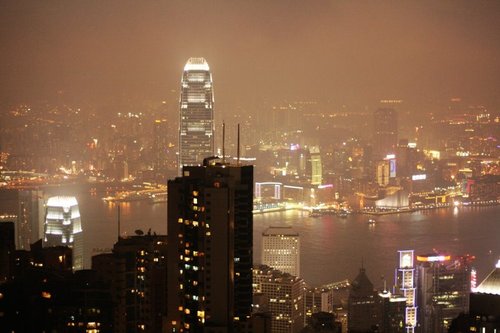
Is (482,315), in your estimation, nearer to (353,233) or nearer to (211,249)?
(211,249)

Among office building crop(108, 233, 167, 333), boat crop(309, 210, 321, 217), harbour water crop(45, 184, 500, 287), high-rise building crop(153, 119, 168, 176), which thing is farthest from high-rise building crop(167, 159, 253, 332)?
boat crop(309, 210, 321, 217)

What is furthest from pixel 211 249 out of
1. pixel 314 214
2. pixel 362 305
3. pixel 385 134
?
pixel 385 134

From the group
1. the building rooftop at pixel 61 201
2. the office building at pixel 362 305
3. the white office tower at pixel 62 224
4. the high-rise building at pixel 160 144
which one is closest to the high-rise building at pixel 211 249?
the office building at pixel 362 305

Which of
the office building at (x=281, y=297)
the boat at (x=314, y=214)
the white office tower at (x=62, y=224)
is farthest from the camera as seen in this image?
the boat at (x=314, y=214)

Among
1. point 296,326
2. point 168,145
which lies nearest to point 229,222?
point 296,326

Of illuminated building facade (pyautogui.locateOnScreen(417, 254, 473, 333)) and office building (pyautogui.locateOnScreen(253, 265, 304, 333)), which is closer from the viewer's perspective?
office building (pyautogui.locateOnScreen(253, 265, 304, 333))

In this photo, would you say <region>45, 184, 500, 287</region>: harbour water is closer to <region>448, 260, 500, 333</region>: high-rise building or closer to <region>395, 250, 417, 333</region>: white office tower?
<region>395, 250, 417, 333</region>: white office tower

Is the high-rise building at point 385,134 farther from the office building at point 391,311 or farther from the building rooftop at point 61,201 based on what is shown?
the office building at point 391,311
